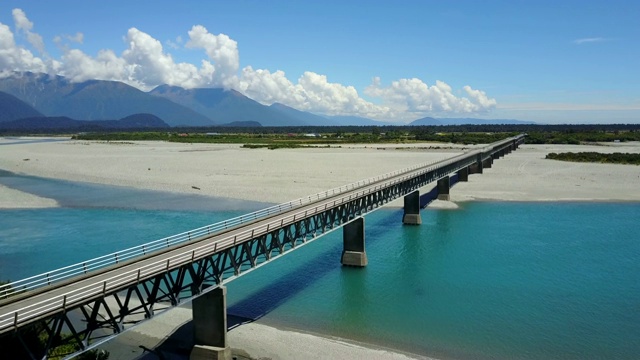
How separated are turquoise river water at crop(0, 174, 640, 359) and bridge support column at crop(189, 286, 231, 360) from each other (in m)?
5.42

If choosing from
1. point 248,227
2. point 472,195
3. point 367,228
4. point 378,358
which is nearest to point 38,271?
point 248,227

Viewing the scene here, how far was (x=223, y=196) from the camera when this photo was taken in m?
73.3

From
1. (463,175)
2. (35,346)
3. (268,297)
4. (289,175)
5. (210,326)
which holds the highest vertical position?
(289,175)

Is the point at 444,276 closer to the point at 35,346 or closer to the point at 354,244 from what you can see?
the point at 354,244

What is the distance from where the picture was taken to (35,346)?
19531mm

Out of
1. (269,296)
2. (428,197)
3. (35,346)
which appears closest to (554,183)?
(428,197)

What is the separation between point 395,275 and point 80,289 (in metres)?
25.5

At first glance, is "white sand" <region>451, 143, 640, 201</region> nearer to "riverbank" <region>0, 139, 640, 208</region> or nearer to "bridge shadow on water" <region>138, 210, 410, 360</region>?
"riverbank" <region>0, 139, 640, 208</region>

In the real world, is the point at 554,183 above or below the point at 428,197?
above

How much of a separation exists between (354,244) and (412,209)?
1809 cm

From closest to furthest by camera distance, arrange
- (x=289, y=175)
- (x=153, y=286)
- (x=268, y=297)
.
Answer: (x=153, y=286) < (x=268, y=297) < (x=289, y=175)

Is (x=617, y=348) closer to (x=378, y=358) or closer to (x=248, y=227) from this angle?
(x=378, y=358)

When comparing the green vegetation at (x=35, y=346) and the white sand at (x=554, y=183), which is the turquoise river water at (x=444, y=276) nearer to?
the green vegetation at (x=35, y=346)

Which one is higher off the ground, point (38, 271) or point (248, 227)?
point (248, 227)
